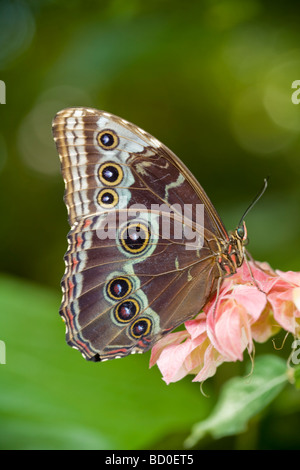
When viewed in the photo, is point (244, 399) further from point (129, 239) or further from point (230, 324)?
point (129, 239)

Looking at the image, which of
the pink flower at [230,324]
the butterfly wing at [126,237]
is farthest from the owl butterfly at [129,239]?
the pink flower at [230,324]

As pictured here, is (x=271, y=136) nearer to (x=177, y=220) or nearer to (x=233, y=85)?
(x=233, y=85)

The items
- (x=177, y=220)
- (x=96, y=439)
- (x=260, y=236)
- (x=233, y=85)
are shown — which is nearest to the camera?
(x=177, y=220)

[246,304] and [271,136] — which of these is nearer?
[246,304]

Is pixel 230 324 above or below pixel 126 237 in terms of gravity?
below

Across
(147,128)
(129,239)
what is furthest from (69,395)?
(147,128)

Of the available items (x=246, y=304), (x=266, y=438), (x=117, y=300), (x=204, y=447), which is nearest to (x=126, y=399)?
(x=204, y=447)

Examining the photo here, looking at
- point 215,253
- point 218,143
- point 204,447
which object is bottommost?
point 204,447

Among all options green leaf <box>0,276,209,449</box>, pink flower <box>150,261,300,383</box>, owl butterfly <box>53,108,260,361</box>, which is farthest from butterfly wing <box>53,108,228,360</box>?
green leaf <box>0,276,209,449</box>
